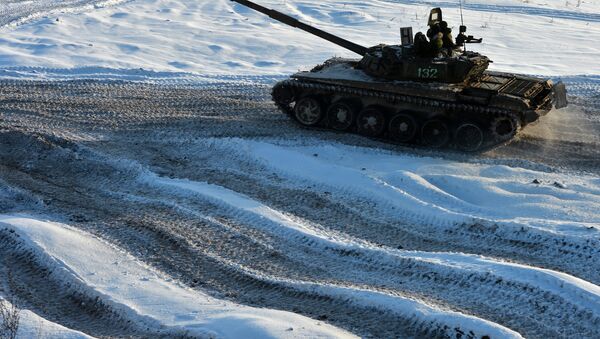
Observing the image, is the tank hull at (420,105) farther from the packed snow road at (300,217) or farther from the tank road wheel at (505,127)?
the packed snow road at (300,217)

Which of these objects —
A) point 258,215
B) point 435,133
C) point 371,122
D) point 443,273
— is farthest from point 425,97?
point 443,273

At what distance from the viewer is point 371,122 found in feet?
49.1

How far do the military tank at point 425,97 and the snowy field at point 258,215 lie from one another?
0.48 meters

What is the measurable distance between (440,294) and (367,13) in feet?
60.4

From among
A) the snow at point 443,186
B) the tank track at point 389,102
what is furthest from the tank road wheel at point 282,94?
the snow at point 443,186

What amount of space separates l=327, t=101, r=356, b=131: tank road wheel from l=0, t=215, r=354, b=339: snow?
6.20 metres

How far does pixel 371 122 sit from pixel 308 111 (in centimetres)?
135

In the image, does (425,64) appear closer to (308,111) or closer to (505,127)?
(505,127)

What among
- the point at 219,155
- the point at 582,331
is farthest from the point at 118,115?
the point at 582,331

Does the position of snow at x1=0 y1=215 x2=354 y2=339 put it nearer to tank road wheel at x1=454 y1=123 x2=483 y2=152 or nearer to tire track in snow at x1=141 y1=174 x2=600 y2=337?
tire track in snow at x1=141 y1=174 x2=600 y2=337

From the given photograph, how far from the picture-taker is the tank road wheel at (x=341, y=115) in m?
15.2

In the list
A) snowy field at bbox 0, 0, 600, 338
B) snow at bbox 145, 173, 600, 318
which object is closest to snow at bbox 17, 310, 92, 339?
snowy field at bbox 0, 0, 600, 338

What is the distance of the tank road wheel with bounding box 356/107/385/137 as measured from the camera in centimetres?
1490

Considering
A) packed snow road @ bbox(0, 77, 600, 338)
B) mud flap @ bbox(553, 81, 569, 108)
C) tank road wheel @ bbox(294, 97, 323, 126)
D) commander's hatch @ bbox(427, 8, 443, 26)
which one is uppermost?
commander's hatch @ bbox(427, 8, 443, 26)
